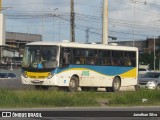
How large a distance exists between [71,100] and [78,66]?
27.2 feet

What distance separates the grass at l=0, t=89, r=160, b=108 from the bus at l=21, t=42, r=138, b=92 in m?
4.68

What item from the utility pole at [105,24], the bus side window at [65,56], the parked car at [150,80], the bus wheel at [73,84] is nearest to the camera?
the bus side window at [65,56]

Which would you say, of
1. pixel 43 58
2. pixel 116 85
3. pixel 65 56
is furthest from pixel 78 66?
pixel 116 85

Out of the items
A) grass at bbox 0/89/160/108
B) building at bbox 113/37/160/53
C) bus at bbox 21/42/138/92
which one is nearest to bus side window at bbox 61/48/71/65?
bus at bbox 21/42/138/92

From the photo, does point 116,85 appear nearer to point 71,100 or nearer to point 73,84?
point 73,84

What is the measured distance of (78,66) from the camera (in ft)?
101

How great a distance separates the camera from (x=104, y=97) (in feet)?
83.3

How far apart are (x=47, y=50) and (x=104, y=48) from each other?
500cm

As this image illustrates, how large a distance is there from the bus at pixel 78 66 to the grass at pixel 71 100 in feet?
15.4

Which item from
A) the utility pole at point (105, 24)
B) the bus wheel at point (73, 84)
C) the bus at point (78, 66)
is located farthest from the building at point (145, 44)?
the bus wheel at point (73, 84)

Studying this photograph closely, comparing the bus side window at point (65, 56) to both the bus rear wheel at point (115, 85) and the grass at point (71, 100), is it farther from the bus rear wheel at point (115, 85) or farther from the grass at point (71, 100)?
the bus rear wheel at point (115, 85)

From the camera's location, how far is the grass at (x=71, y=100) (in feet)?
71.3

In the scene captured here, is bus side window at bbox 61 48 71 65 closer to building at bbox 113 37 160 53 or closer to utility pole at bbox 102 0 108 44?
utility pole at bbox 102 0 108 44

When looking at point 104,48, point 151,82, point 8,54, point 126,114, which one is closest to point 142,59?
point 8,54
